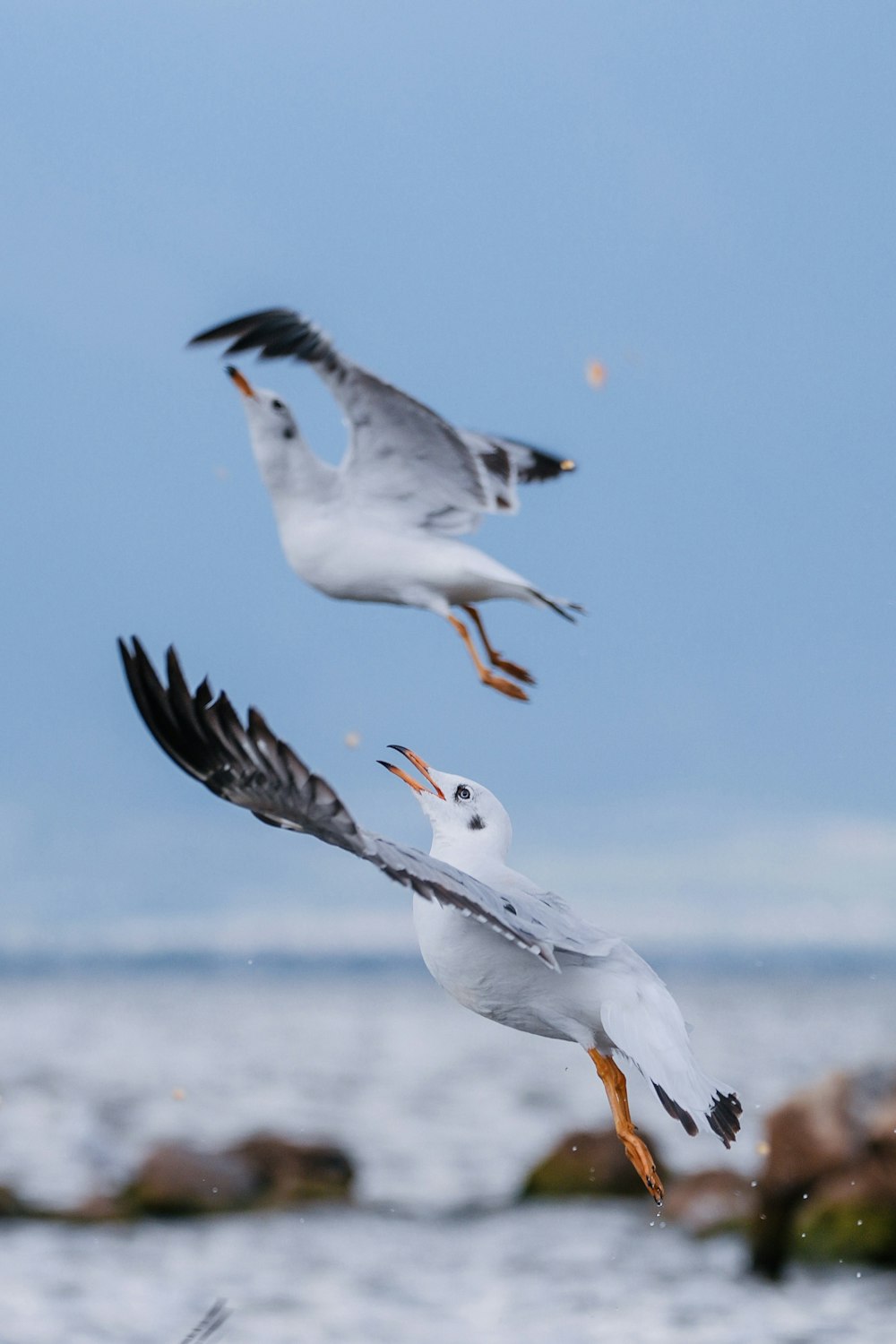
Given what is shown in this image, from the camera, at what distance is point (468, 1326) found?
24.2 ft

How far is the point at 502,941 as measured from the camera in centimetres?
185

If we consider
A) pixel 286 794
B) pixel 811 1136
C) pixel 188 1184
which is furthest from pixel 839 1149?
pixel 286 794

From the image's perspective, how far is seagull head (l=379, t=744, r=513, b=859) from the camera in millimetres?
1964

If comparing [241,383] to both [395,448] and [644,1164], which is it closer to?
[395,448]

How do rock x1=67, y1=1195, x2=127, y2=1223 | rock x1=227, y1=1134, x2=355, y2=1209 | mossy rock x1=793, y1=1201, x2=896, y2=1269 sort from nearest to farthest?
mossy rock x1=793, y1=1201, x2=896, y2=1269 < rock x1=227, y1=1134, x2=355, y2=1209 < rock x1=67, y1=1195, x2=127, y2=1223

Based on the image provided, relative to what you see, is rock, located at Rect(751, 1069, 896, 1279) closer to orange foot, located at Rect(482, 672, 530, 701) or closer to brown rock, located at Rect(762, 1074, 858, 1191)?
brown rock, located at Rect(762, 1074, 858, 1191)

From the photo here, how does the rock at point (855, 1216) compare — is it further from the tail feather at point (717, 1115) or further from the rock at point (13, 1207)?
the rock at point (13, 1207)

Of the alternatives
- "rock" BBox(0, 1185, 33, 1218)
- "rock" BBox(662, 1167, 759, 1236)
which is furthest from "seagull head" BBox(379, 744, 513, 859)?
"rock" BBox(0, 1185, 33, 1218)

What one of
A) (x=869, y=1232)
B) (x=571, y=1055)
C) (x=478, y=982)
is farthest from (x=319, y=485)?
(x=571, y=1055)

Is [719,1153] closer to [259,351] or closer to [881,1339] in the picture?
[881,1339]

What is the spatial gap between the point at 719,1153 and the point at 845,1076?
139 inches

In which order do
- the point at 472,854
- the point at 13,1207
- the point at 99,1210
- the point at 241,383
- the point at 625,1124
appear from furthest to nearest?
the point at 13,1207
the point at 99,1210
the point at 241,383
the point at 472,854
the point at 625,1124

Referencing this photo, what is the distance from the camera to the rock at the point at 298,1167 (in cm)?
761

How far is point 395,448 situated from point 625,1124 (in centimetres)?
98
